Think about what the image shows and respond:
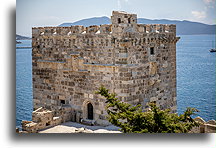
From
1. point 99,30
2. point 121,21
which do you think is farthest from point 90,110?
point 121,21

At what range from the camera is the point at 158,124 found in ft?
26.3

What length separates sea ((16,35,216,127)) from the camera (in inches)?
447

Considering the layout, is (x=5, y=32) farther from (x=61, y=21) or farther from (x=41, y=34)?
(x=41, y=34)

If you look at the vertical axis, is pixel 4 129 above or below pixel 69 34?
below

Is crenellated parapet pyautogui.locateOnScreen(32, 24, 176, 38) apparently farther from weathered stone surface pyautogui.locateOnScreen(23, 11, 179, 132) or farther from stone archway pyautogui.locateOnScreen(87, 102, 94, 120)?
stone archway pyautogui.locateOnScreen(87, 102, 94, 120)

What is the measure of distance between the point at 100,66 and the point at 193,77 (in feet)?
21.8

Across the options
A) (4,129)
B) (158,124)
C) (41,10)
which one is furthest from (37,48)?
(158,124)

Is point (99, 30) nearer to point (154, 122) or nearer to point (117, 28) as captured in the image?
point (117, 28)

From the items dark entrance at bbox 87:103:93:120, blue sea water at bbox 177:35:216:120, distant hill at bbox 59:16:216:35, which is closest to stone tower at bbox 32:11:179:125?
dark entrance at bbox 87:103:93:120

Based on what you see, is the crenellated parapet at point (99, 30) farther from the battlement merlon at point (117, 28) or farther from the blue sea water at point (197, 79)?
the blue sea water at point (197, 79)

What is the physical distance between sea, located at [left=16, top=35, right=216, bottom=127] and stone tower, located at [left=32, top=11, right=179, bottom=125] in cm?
61

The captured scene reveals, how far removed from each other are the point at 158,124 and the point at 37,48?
5499mm

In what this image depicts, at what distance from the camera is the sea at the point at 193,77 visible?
1135 centimetres

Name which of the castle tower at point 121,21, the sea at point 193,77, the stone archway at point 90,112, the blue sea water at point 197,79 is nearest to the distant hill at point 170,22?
the castle tower at point 121,21
